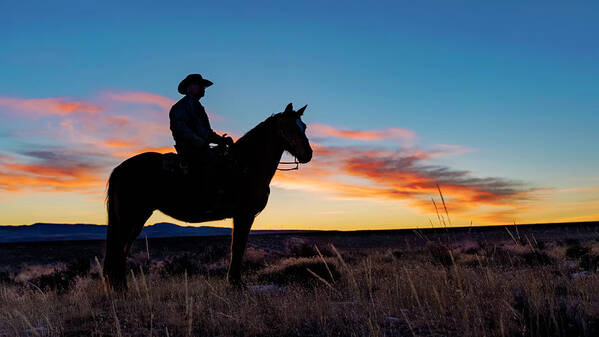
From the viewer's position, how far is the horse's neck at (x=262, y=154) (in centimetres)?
823

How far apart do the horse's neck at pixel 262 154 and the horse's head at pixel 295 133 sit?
243 mm

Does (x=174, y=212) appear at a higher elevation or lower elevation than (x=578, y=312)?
higher

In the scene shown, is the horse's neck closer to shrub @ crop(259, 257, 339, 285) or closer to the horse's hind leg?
the horse's hind leg

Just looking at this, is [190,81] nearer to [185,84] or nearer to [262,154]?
[185,84]

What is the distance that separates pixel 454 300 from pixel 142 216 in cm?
528

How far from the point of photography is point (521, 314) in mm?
4977

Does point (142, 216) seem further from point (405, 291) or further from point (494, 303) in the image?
point (494, 303)

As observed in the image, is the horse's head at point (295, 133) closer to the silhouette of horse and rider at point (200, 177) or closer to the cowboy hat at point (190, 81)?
the silhouette of horse and rider at point (200, 177)

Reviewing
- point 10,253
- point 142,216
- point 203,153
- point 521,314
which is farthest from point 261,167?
point 10,253

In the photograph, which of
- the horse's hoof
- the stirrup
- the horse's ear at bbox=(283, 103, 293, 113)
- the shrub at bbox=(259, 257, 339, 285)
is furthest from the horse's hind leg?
the shrub at bbox=(259, 257, 339, 285)

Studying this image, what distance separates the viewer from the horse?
320 inches

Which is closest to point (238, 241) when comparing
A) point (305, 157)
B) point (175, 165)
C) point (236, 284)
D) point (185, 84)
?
point (236, 284)

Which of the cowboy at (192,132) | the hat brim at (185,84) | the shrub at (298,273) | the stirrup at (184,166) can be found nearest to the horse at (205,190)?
the stirrup at (184,166)

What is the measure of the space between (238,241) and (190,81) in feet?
9.50
